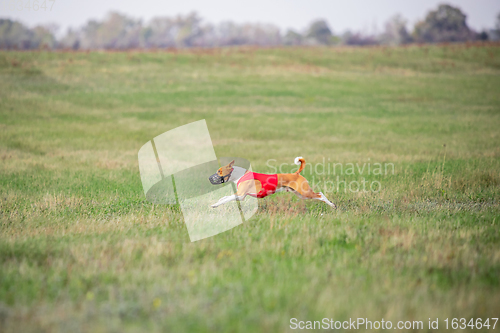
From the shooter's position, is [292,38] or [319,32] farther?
[292,38]

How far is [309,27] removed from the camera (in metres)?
141

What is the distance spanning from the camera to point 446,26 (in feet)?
350

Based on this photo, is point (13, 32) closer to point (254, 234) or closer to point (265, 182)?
point (265, 182)

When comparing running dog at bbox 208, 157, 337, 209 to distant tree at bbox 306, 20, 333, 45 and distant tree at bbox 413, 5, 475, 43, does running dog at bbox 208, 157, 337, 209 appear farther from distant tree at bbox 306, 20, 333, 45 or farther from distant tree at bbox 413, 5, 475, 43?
distant tree at bbox 306, 20, 333, 45

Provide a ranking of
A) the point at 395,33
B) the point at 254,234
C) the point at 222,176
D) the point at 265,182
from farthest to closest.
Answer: the point at 395,33 < the point at 222,176 < the point at 265,182 < the point at 254,234

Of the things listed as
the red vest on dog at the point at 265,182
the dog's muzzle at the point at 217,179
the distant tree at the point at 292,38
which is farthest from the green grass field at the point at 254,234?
the distant tree at the point at 292,38

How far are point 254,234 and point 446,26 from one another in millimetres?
123744

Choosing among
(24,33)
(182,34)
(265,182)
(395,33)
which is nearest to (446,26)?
(395,33)

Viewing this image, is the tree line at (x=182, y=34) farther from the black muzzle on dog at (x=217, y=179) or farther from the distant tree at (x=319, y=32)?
the black muzzle on dog at (x=217, y=179)

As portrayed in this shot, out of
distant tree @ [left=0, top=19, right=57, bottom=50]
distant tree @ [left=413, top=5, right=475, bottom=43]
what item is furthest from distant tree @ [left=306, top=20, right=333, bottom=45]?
distant tree @ [left=0, top=19, right=57, bottom=50]

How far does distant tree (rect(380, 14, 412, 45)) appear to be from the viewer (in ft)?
383

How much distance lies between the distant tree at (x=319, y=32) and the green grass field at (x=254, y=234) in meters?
118

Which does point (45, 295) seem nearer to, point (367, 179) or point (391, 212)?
point (391, 212)

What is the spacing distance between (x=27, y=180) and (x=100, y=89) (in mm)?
24473
